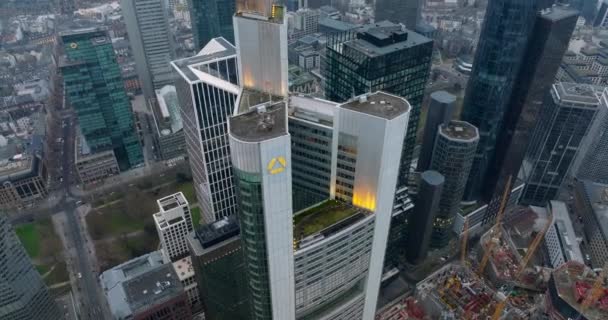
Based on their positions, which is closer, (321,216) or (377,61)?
(321,216)

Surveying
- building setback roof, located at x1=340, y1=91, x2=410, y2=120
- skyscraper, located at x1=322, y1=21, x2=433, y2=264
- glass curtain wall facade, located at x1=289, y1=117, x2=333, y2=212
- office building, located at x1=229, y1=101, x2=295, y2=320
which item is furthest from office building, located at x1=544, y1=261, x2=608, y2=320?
building setback roof, located at x1=340, y1=91, x2=410, y2=120

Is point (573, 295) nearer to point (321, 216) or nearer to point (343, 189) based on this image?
point (343, 189)

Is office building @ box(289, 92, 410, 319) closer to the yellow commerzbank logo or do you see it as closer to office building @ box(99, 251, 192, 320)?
the yellow commerzbank logo

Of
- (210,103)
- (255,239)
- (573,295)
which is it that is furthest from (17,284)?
(573,295)

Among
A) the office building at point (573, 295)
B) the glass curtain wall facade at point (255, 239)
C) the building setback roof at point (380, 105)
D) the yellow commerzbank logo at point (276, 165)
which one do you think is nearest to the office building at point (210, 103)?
the building setback roof at point (380, 105)

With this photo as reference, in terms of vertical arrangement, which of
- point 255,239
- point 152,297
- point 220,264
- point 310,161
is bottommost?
point 152,297

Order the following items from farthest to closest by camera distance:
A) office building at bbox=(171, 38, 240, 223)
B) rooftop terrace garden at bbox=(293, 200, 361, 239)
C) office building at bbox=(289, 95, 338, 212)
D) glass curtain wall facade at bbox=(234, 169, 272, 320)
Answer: office building at bbox=(171, 38, 240, 223) < rooftop terrace garden at bbox=(293, 200, 361, 239) < office building at bbox=(289, 95, 338, 212) < glass curtain wall facade at bbox=(234, 169, 272, 320)

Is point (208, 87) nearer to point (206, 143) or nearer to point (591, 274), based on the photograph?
point (206, 143)

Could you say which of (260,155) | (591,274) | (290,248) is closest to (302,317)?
(290,248)
